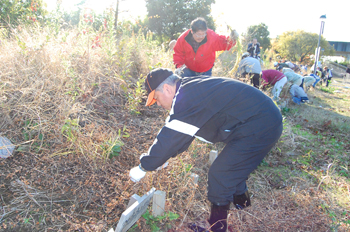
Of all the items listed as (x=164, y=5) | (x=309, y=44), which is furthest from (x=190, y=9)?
(x=309, y=44)

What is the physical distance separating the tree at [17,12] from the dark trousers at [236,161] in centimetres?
515

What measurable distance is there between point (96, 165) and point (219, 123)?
152cm

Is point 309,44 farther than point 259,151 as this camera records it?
Yes

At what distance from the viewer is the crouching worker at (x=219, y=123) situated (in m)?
1.77

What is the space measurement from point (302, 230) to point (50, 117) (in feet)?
9.90

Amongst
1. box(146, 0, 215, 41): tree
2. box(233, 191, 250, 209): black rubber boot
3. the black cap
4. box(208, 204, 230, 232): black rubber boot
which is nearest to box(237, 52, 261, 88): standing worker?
box(233, 191, 250, 209): black rubber boot

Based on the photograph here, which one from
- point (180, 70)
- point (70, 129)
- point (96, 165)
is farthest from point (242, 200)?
point (180, 70)

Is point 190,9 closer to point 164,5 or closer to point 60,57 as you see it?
point 164,5

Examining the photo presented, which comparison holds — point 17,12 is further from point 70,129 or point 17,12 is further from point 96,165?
point 96,165

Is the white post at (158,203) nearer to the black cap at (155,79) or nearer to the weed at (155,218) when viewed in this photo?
the weed at (155,218)

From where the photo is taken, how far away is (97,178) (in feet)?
7.97

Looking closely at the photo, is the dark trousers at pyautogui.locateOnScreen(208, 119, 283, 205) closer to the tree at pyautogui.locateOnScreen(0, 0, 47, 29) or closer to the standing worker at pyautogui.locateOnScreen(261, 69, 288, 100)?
the standing worker at pyautogui.locateOnScreen(261, 69, 288, 100)

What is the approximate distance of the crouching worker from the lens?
1.77 meters

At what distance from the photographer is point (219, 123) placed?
1930 millimetres
